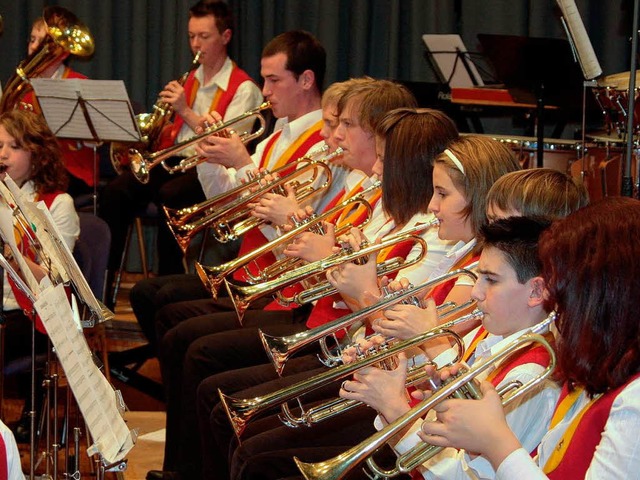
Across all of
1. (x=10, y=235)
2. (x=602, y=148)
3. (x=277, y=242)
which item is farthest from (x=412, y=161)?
(x=602, y=148)

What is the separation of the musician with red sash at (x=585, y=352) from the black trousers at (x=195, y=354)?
1715mm

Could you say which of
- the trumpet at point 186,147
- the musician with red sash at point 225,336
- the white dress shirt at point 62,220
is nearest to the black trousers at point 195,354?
the musician with red sash at point 225,336

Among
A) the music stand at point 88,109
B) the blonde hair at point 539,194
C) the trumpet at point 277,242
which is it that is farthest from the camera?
the music stand at point 88,109

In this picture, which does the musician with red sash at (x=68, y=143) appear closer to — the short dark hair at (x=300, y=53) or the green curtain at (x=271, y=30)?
the green curtain at (x=271, y=30)

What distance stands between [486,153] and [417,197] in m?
0.38

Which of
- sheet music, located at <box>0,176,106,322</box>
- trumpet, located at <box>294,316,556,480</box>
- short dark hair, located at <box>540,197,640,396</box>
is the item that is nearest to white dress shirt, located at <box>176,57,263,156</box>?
sheet music, located at <box>0,176,106,322</box>

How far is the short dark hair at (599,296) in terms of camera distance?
1.84m

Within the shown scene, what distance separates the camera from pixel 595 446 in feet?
6.04

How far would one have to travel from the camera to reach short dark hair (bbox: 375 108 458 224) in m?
3.21

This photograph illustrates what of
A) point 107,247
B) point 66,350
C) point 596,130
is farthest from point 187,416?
point 596,130

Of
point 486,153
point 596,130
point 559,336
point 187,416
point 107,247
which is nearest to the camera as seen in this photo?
point 559,336

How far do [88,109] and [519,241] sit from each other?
3.48 metres

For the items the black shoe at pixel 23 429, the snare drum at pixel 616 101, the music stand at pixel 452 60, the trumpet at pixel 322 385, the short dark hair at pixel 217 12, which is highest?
the short dark hair at pixel 217 12

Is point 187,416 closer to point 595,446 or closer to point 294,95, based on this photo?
point 294,95
